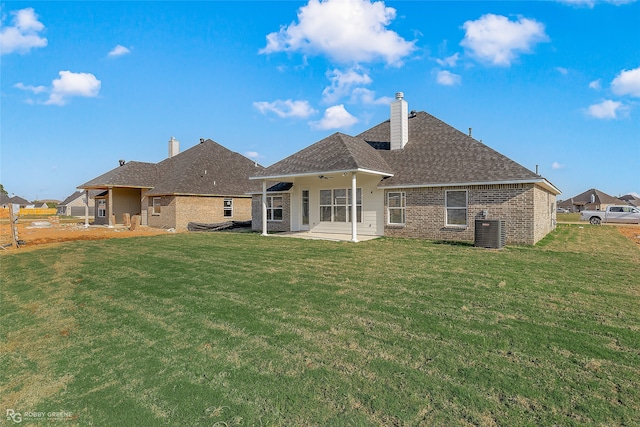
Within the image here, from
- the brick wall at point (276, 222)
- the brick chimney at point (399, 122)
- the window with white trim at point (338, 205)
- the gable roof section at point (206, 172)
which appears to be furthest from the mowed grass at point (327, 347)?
the gable roof section at point (206, 172)

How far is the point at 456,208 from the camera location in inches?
587

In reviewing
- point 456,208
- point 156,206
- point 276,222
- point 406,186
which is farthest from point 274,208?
point 156,206

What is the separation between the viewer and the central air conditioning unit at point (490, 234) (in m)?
12.5

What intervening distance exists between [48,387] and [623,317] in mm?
7454

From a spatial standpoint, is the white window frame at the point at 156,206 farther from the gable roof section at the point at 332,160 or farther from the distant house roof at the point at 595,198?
the distant house roof at the point at 595,198

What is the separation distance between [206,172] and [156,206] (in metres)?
4.60

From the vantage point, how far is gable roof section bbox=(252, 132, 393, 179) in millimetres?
15148

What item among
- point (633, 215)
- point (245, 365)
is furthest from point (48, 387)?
point (633, 215)

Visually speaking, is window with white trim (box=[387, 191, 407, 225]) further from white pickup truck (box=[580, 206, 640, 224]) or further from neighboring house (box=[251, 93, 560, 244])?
white pickup truck (box=[580, 206, 640, 224])

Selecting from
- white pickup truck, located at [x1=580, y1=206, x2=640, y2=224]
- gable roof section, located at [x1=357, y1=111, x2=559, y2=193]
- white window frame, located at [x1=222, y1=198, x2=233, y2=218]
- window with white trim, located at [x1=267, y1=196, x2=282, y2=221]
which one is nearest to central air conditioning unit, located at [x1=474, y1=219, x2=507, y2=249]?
gable roof section, located at [x1=357, y1=111, x2=559, y2=193]

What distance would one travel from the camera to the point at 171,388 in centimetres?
338

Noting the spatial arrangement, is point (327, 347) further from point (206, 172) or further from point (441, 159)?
point (206, 172)

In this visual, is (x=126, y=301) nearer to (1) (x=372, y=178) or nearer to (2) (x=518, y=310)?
(2) (x=518, y=310)

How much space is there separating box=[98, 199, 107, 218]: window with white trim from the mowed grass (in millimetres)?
25986
